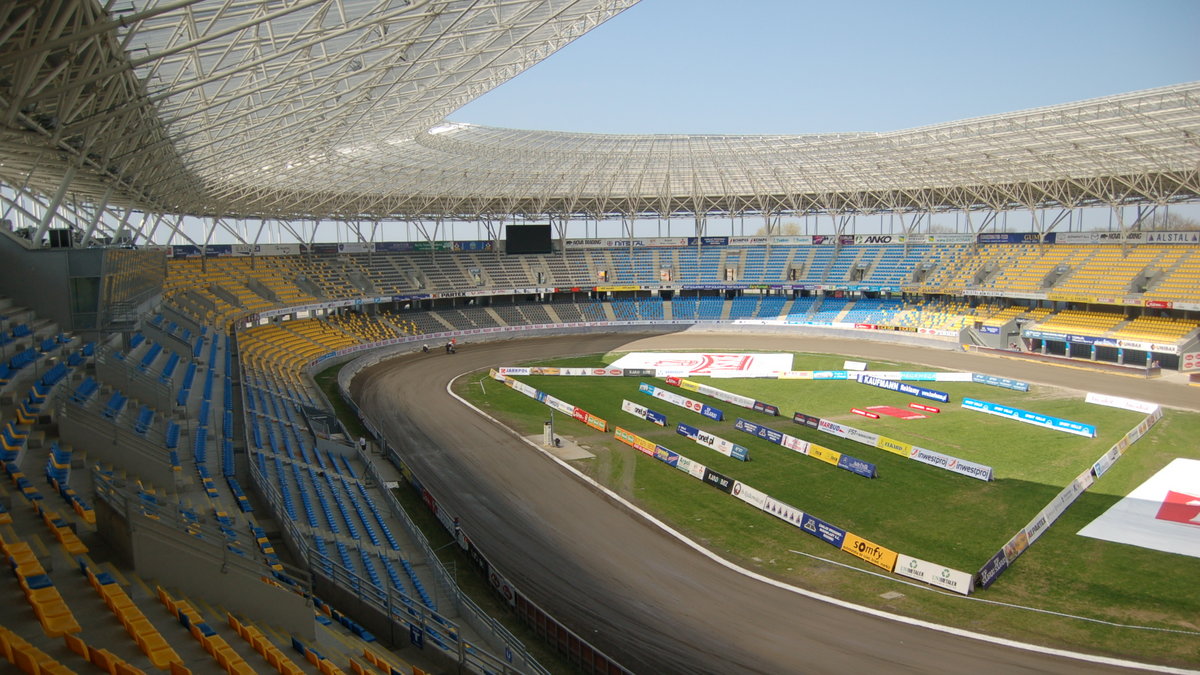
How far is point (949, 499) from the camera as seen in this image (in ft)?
77.0

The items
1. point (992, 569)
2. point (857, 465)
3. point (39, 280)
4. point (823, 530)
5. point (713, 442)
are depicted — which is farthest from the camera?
point (713, 442)

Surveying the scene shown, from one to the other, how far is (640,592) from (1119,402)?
29297 millimetres

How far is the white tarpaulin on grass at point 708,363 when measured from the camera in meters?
46.2

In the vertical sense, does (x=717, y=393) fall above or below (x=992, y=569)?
above

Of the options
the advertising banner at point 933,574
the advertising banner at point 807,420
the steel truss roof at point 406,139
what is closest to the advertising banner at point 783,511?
the advertising banner at point 933,574

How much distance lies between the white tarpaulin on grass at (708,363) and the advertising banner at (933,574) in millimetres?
26876

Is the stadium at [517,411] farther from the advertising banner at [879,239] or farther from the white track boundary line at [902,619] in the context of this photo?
the advertising banner at [879,239]

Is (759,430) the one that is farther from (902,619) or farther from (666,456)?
(902,619)

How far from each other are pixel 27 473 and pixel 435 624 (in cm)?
Result: 819

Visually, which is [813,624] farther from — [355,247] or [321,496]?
[355,247]

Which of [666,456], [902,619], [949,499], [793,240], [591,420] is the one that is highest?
[793,240]

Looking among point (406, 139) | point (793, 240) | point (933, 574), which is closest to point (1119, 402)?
point (933, 574)

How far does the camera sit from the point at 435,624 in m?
13.2

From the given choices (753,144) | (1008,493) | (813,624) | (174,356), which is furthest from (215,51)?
(753,144)
